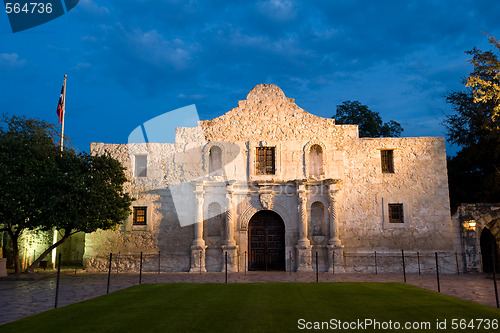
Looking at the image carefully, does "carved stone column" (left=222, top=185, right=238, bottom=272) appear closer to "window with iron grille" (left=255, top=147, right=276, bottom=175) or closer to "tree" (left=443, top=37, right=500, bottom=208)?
"window with iron grille" (left=255, top=147, right=276, bottom=175)

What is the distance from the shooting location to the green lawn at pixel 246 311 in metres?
7.67

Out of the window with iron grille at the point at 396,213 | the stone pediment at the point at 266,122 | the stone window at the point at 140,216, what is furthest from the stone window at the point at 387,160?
the stone window at the point at 140,216

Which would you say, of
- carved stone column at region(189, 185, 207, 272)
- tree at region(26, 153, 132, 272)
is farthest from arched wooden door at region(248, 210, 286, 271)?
tree at region(26, 153, 132, 272)

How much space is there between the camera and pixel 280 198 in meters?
22.8

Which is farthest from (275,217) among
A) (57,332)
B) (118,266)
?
(57,332)

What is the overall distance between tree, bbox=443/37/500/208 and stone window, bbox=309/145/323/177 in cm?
841

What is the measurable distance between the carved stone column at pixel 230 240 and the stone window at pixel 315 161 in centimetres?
483

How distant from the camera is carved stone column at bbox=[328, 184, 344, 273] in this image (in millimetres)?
21562

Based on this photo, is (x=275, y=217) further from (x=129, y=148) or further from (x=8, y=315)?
(x=8, y=315)

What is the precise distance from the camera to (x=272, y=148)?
23.5 m

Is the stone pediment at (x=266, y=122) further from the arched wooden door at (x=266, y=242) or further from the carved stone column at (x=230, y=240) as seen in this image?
the arched wooden door at (x=266, y=242)

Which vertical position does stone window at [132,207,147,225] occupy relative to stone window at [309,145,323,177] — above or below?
below

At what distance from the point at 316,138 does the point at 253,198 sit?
4945 mm

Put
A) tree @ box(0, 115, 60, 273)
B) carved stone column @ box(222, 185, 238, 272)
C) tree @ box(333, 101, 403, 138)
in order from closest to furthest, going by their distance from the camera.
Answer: tree @ box(0, 115, 60, 273), carved stone column @ box(222, 185, 238, 272), tree @ box(333, 101, 403, 138)
